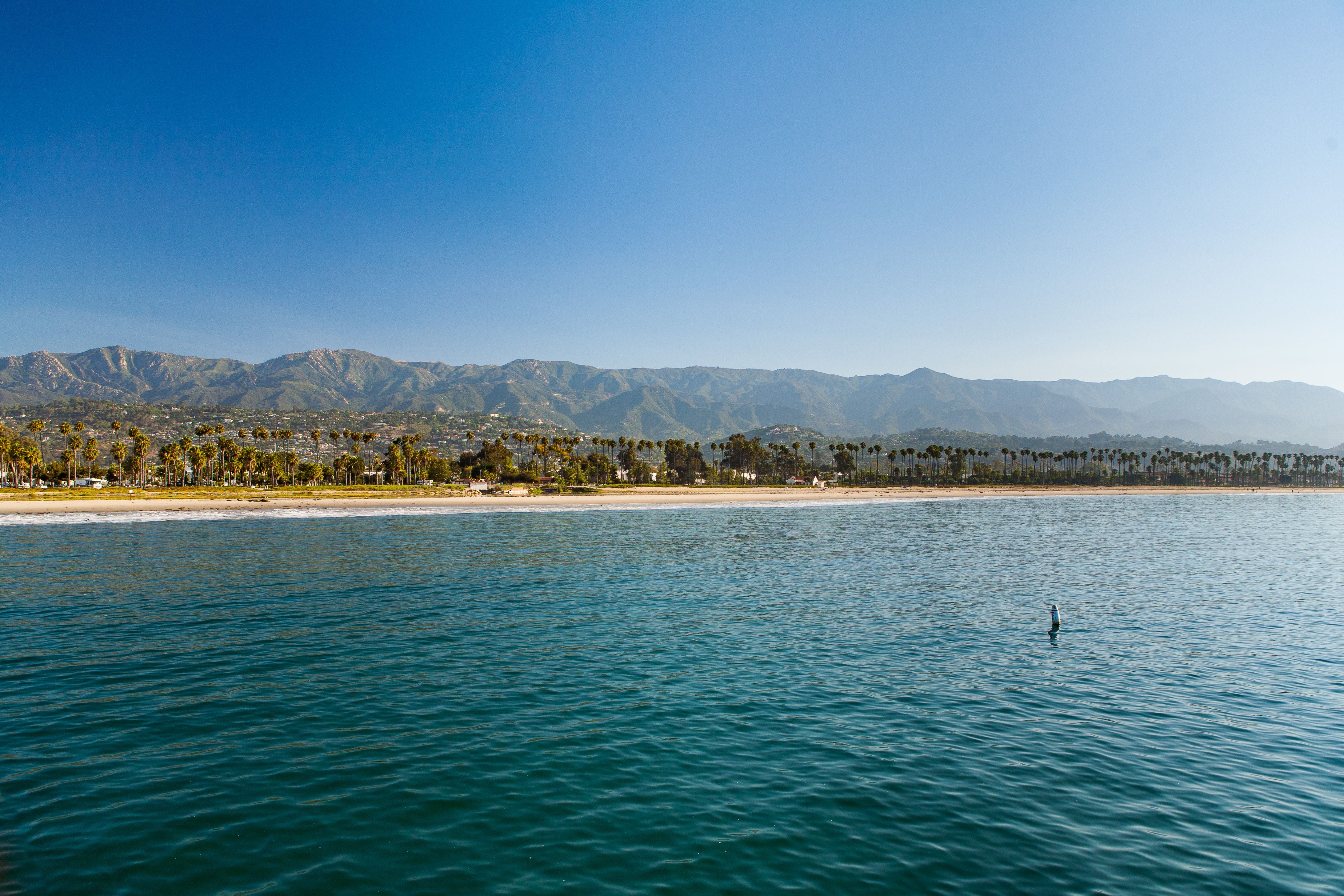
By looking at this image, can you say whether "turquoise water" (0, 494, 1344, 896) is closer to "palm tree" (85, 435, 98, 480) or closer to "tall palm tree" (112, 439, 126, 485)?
"tall palm tree" (112, 439, 126, 485)

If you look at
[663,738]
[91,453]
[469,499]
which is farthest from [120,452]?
[663,738]

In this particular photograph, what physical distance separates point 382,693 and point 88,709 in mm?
6190

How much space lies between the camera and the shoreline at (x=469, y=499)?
92375 mm

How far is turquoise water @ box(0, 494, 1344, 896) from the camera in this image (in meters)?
9.12

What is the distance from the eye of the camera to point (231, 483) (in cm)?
16588

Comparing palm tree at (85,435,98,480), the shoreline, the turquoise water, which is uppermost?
palm tree at (85,435,98,480)

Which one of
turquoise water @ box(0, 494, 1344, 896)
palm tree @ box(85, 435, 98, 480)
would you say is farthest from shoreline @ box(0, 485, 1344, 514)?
turquoise water @ box(0, 494, 1344, 896)

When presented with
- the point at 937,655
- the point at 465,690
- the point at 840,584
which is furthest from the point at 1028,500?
the point at 465,690

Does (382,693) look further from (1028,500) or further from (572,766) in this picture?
(1028,500)

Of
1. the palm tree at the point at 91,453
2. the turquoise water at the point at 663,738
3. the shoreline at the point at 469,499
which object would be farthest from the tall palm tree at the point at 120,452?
the turquoise water at the point at 663,738

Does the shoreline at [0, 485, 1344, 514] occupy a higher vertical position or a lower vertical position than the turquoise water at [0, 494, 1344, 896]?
lower

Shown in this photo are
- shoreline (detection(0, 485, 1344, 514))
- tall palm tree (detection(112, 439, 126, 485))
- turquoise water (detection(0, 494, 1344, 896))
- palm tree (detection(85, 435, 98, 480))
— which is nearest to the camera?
turquoise water (detection(0, 494, 1344, 896))

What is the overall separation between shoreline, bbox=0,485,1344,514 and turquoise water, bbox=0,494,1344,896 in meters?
72.6

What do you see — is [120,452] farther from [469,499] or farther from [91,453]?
[469,499]
